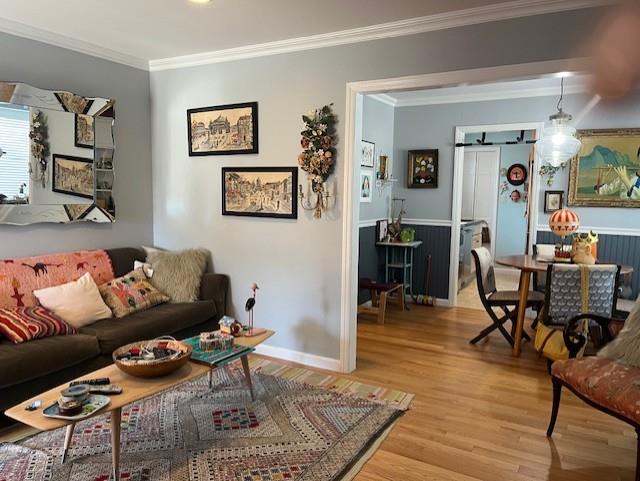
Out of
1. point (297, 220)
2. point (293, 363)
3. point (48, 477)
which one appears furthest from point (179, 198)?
point (48, 477)

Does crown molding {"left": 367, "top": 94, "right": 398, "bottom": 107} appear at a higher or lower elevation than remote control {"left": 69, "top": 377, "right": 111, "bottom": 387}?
higher

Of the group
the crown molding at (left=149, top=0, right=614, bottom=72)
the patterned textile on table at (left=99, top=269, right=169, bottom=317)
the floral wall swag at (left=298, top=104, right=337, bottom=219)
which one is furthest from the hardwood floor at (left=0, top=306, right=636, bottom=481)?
the crown molding at (left=149, top=0, right=614, bottom=72)

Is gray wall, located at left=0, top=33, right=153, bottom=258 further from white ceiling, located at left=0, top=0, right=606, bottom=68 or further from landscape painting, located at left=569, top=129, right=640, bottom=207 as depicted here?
landscape painting, located at left=569, top=129, right=640, bottom=207

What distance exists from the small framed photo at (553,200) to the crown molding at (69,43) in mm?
4357

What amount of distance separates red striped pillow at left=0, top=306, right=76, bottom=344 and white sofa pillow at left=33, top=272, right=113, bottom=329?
10 centimetres

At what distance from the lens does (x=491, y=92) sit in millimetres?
5242

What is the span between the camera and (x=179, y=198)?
14.2 feet

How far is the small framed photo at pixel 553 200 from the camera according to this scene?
5141 mm

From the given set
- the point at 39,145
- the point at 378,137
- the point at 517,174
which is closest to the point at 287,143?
the point at 39,145

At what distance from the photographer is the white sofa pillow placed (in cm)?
319

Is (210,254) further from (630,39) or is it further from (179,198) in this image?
(630,39)

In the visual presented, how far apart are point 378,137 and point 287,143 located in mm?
2188

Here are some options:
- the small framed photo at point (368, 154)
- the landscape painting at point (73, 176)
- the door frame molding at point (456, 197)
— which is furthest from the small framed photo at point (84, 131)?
the door frame molding at point (456, 197)

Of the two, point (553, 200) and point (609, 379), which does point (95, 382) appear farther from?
point (553, 200)
